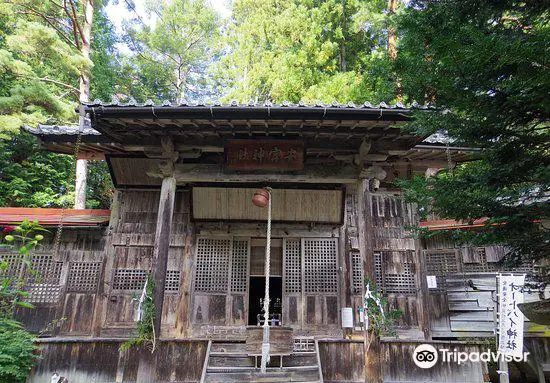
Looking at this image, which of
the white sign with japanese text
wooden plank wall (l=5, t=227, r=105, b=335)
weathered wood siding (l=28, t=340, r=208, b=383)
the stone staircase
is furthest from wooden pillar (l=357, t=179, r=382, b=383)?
wooden plank wall (l=5, t=227, r=105, b=335)

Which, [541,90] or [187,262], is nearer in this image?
[541,90]

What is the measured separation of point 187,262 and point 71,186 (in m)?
11.9

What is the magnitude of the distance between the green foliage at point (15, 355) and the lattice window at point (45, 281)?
257 cm

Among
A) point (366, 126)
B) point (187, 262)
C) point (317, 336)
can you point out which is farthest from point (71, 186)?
point (366, 126)

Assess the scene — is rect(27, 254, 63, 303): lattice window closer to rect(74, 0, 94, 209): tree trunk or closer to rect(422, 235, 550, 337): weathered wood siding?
rect(74, 0, 94, 209): tree trunk

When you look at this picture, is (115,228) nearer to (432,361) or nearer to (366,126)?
(366,126)

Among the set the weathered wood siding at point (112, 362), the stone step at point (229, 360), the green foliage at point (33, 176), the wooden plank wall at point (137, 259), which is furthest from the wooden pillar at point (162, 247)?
the green foliage at point (33, 176)

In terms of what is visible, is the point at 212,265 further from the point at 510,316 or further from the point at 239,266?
the point at 510,316

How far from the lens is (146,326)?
22.4ft

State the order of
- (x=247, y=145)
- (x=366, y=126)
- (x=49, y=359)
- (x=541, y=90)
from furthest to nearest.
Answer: (x=247, y=145) < (x=366, y=126) < (x=49, y=359) < (x=541, y=90)

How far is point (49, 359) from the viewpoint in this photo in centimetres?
684

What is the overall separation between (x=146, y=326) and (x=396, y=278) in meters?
6.55

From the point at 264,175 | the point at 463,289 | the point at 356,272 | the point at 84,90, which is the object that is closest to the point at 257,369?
the point at 264,175

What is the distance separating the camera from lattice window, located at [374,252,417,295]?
9891 millimetres
